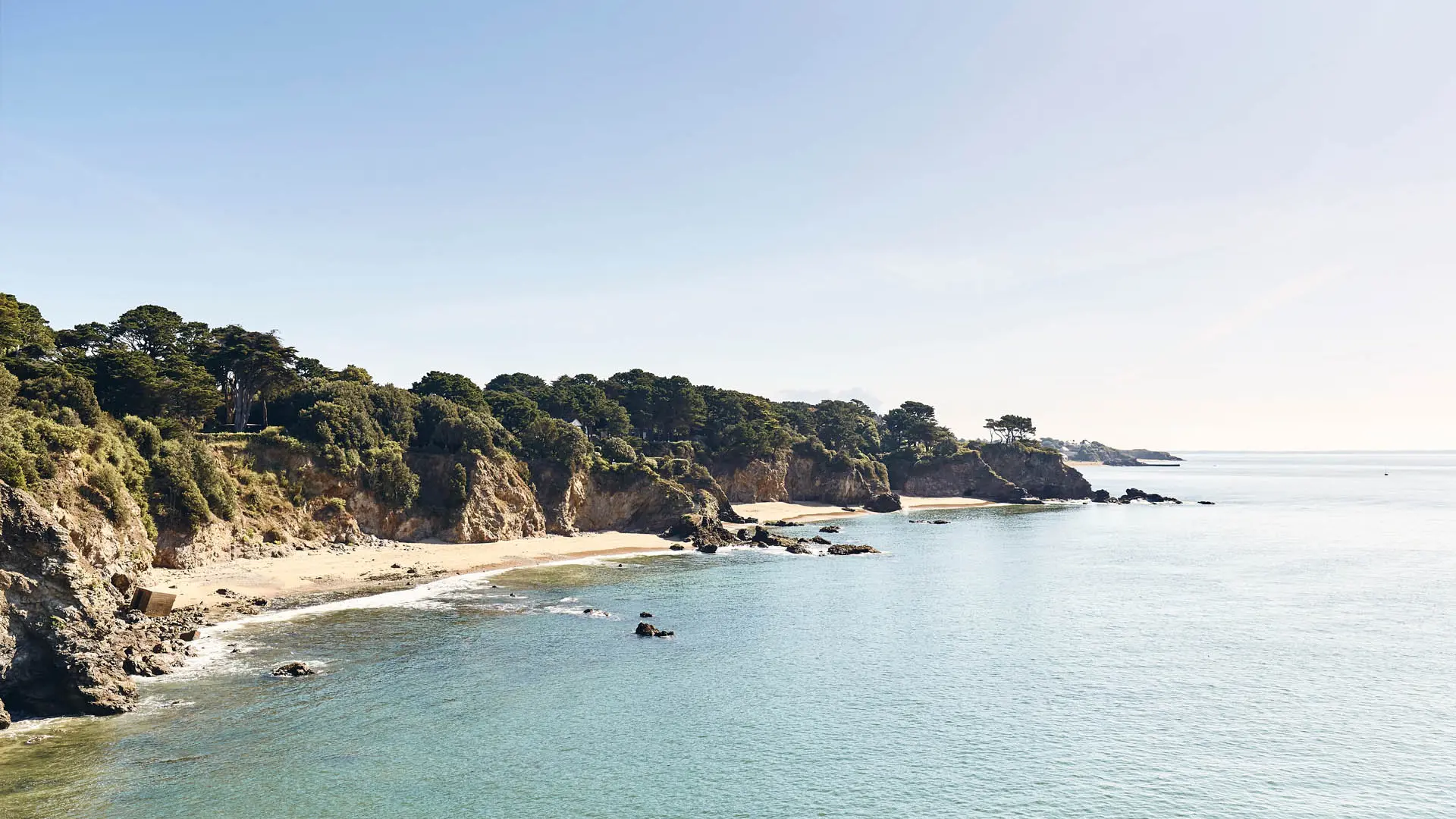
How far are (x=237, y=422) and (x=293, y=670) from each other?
58.8 meters

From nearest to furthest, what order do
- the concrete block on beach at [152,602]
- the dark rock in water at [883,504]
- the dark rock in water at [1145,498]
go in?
the concrete block on beach at [152,602], the dark rock in water at [883,504], the dark rock in water at [1145,498]

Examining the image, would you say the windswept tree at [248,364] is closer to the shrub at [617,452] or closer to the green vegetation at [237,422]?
the green vegetation at [237,422]

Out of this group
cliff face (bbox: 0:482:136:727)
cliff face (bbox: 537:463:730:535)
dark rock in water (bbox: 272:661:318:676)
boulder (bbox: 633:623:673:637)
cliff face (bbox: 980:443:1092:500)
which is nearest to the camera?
cliff face (bbox: 0:482:136:727)

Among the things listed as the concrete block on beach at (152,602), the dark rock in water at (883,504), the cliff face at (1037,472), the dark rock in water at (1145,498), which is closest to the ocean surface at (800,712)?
the concrete block on beach at (152,602)

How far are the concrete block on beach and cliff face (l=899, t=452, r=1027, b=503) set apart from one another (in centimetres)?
15426

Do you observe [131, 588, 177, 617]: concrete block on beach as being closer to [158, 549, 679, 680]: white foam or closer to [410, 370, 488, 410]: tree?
[158, 549, 679, 680]: white foam

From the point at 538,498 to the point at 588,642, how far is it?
2127 inches

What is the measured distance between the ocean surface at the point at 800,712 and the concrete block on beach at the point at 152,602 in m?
4.67

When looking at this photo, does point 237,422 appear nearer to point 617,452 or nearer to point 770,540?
point 617,452

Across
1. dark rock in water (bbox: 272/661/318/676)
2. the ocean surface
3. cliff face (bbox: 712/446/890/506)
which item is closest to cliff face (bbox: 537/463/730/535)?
the ocean surface

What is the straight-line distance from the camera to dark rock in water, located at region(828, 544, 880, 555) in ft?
319

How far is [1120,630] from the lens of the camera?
188ft

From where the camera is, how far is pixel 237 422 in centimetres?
9081

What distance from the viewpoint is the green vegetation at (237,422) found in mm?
60938
